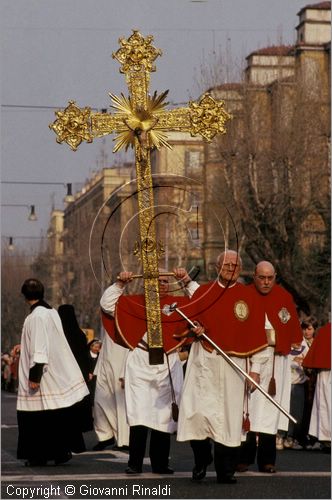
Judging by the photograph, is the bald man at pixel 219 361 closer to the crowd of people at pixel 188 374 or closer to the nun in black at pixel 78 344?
the crowd of people at pixel 188 374

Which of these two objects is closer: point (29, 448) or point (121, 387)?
point (29, 448)

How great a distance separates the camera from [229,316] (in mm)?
14055

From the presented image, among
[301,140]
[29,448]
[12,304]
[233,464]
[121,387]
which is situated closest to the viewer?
[233,464]

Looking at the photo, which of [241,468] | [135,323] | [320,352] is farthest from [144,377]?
[320,352]

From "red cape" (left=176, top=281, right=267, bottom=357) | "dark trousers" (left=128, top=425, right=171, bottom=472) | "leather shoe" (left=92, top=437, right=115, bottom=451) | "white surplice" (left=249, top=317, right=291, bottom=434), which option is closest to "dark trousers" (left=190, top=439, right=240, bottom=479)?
"dark trousers" (left=128, top=425, right=171, bottom=472)

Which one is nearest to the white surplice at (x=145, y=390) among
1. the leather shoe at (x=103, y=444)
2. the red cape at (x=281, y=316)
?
the red cape at (x=281, y=316)

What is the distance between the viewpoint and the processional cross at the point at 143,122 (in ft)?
45.2

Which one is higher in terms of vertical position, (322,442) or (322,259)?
(322,259)

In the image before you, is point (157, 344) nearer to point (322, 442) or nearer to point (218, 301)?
point (218, 301)

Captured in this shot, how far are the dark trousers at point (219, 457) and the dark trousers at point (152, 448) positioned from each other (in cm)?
62

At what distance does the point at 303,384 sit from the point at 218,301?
291 inches

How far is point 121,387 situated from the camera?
1862 cm

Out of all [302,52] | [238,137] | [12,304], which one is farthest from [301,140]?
[12,304]

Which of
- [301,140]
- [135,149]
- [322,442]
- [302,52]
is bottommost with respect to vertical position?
[322,442]
